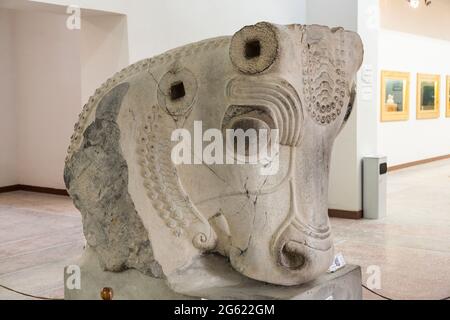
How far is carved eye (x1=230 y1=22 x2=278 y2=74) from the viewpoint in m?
2.15

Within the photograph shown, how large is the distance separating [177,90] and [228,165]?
0.39m

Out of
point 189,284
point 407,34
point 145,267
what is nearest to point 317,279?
point 189,284

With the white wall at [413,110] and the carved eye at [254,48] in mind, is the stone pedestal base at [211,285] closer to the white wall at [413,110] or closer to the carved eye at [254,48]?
the carved eye at [254,48]

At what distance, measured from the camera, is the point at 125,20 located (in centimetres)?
546

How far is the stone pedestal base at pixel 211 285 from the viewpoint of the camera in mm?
2350

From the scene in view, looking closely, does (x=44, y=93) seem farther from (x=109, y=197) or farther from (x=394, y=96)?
(x=109, y=197)

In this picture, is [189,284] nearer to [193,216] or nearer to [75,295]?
[193,216]

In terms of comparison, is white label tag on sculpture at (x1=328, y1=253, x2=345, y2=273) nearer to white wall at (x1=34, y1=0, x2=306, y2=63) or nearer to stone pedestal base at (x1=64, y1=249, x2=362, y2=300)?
stone pedestal base at (x1=64, y1=249, x2=362, y2=300)

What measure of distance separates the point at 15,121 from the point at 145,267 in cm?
811

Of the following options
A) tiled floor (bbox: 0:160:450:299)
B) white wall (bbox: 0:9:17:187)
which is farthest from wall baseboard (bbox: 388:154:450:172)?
white wall (bbox: 0:9:17:187)

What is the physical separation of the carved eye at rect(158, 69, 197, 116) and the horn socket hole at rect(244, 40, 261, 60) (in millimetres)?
310

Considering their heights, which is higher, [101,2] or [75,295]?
[101,2]

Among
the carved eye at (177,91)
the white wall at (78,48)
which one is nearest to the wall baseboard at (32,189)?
the white wall at (78,48)

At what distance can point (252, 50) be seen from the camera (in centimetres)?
222
